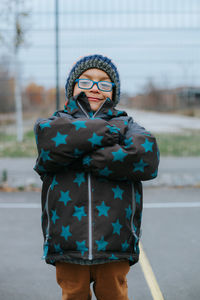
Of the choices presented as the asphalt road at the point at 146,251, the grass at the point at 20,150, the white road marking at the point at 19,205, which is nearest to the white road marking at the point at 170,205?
the asphalt road at the point at 146,251

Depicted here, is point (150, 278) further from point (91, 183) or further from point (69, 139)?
point (69, 139)

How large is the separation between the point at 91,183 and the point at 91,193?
0.05m

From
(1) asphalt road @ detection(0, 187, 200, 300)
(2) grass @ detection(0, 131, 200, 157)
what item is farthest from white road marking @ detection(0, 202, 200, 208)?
(2) grass @ detection(0, 131, 200, 157)

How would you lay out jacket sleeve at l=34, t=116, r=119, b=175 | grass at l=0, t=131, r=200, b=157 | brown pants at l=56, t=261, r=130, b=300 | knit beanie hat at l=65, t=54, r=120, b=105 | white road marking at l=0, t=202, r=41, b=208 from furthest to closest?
grass at l=0, t=131, r=200, b=157, white road marking at l=0, t=202, r=41, b=208, knit beanie hat at l=65, t=54, r=120, b=105, brown pants at l=56, t=261, r=130, b=300, jacket sleeve at l=34, t=116, r=119, b=175

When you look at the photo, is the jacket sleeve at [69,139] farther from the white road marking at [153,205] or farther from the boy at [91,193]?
the white road marking at [153,205]

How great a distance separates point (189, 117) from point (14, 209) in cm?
1089

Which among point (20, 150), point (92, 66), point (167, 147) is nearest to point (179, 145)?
point (167, 147)

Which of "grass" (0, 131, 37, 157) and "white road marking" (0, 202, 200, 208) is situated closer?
"white road marking" (0, 202, 200, 208)

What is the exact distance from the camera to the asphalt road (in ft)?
9.80

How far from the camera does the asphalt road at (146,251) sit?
2.99 metres

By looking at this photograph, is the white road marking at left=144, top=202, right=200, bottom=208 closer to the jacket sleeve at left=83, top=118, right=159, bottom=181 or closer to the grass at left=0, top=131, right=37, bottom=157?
the jacket sleeve at left=83, top=118, right=159, bottom=181

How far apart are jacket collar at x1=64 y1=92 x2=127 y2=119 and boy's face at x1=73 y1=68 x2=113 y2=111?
0.03m

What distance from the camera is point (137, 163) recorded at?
73.5 inches

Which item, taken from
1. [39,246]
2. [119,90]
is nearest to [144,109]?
[39,246]
